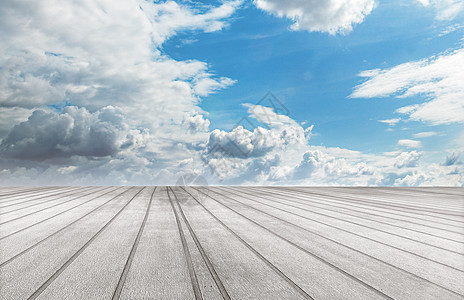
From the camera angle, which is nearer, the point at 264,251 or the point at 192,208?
the point at 264,251

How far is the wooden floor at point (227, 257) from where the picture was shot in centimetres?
155

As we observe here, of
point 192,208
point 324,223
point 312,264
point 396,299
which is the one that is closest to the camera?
point 396,299

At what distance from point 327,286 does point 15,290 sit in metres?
1.68

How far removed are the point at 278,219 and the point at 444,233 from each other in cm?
178

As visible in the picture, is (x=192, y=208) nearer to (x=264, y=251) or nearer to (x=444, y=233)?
(x=264, y=251)

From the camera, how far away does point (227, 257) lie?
2.05 m

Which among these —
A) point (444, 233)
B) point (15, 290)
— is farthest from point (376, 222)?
point (15, 290)

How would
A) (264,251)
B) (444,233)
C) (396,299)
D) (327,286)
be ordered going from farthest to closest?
(444,233) → (264,251) → (327,286) → (396,299)

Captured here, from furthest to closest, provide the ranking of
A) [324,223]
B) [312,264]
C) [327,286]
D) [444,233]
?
1. [324,223]
2. [444,233]
3. [312,264]
4. [327,286]

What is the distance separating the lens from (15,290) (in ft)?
5.05

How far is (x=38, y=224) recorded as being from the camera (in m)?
3.23

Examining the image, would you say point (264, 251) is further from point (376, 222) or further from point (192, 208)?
point (192, 208)

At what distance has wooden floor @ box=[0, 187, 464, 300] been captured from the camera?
1549mm

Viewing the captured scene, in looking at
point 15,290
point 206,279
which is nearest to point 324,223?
point 206,279
